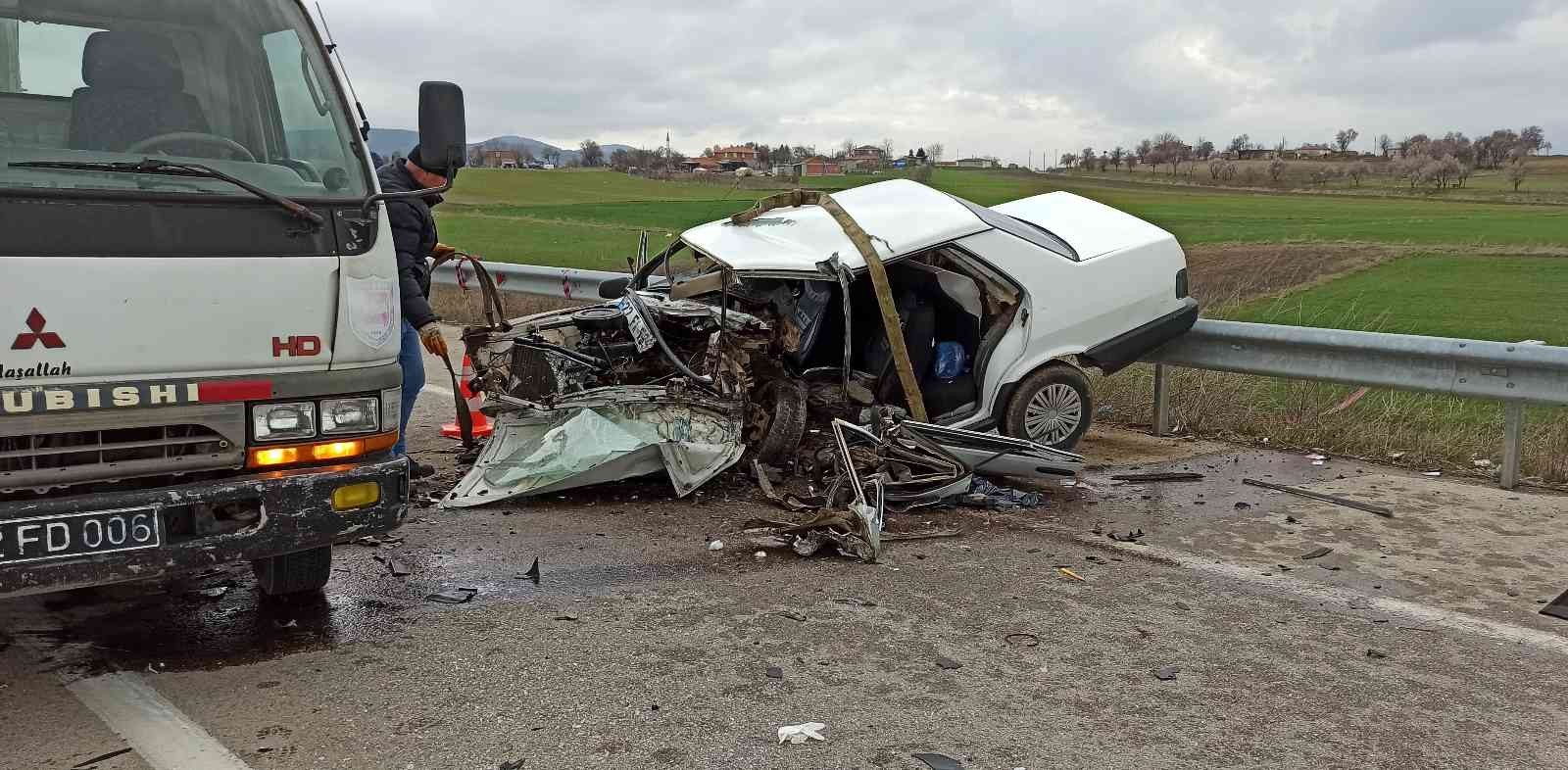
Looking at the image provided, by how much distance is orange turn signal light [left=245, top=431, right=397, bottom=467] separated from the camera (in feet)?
11.8

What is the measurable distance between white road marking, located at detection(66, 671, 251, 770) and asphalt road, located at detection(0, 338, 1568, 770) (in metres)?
0.01

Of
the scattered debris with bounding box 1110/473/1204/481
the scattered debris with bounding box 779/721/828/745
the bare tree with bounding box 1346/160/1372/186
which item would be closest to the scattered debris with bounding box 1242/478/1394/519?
the scattered debris with bounding box 1110/473/1204/481

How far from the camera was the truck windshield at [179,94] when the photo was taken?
11.8 ft

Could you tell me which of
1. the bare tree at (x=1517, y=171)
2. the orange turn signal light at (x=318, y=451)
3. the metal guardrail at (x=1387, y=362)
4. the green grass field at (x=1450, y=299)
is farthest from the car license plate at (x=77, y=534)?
the bare tree at (x=1517, y=171)

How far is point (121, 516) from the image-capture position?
3311 millimetres

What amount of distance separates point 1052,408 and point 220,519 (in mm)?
4316

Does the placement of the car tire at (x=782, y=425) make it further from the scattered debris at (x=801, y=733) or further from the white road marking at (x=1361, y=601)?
the scattered debris at (x=801, y=733)

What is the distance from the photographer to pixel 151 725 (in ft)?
10.9

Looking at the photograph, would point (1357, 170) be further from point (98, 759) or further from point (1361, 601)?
point (98, 759)

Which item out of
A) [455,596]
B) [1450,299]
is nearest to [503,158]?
[1450,299]

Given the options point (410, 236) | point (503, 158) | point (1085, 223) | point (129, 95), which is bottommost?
point (410, 236)

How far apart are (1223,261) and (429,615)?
3879cm

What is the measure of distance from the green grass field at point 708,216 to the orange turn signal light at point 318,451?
77.6ft

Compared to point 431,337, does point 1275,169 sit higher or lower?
higher
